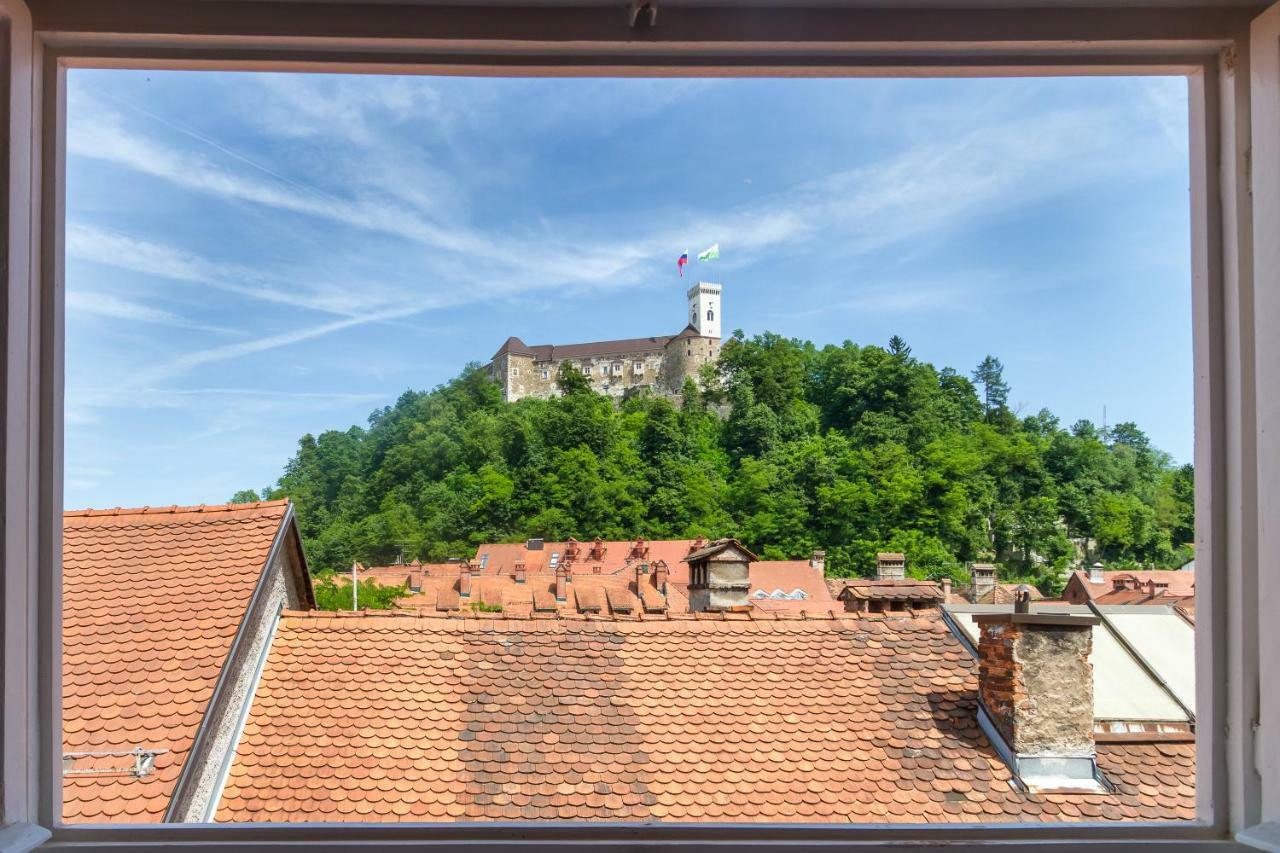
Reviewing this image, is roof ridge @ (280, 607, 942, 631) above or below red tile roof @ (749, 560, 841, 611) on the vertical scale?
above

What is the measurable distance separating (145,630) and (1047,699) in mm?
3729

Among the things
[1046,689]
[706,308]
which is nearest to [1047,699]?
[1046,689]

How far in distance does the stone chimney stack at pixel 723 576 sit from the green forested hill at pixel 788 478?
195 cm

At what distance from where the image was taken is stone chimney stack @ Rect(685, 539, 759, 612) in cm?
594

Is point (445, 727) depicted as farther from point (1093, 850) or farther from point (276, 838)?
point (1093, 850)

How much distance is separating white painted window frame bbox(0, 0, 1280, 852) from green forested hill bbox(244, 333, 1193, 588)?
1.03 ft

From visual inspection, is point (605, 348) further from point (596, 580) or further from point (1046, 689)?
point (1046, 689)

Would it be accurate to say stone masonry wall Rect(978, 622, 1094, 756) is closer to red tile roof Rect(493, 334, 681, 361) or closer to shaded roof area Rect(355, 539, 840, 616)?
shaded roof area Rect(355, 539, 840, 616)

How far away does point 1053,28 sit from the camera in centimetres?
78

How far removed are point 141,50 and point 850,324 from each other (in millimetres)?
4241

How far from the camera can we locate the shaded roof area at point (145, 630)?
7.91 feet

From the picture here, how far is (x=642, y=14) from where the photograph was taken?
768mm

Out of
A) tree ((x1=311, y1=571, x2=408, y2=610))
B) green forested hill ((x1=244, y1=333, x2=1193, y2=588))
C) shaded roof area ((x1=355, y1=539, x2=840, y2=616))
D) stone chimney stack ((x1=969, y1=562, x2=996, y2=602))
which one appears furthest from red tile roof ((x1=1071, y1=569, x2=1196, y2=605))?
tree ((x1=311, y1=571, x2=408, y2=610))

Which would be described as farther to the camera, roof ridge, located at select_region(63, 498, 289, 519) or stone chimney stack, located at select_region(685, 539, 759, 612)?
stone chimney stack, located at select_region(685, 539, 759, 612)
